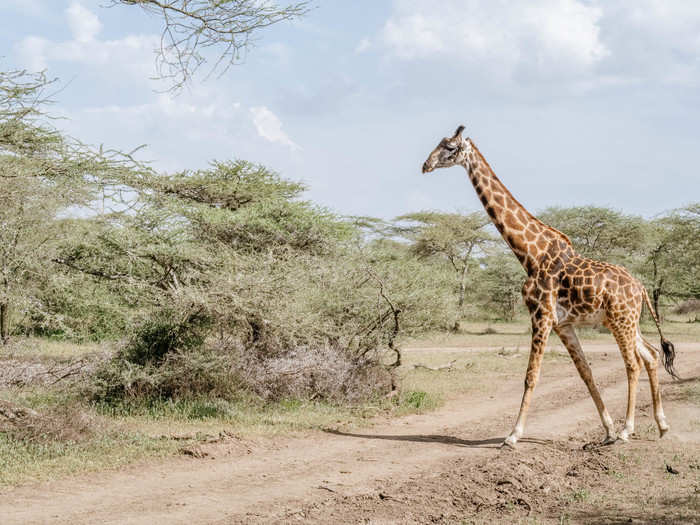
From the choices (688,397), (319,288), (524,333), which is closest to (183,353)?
(319,288)

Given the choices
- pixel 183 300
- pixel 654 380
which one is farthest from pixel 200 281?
pixel 654 380

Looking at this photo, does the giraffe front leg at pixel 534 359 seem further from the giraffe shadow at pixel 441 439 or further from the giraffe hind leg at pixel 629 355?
the giraffe hind leg at pixel 629 355

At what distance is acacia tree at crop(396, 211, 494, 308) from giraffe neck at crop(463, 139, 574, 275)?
25152 millimetres

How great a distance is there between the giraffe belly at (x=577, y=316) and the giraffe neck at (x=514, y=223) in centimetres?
59

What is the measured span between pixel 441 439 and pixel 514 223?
281 cm

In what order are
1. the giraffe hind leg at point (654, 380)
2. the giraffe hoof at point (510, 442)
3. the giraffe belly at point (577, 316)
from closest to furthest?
the giraffe hoof at point (510, 442), the giraffe belly at point (577, 316), the giraffe hind leg at point (654, 380)

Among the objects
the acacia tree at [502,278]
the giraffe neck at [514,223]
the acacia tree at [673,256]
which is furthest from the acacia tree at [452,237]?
the giraffe neck at [514,223]

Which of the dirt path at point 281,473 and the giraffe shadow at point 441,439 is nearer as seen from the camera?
the dirt path at point 281,473

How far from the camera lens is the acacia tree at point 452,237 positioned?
1352 inches

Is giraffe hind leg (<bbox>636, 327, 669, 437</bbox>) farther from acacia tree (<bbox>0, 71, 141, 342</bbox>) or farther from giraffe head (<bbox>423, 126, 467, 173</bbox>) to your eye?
acacia tree (<bbox>0, 71, 141, 342</bbox>)

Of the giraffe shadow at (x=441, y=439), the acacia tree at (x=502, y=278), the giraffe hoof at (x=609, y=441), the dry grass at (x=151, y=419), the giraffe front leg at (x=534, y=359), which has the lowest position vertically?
the giraffe shadow at (x=441, y=439)

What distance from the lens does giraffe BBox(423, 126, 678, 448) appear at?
8.01m

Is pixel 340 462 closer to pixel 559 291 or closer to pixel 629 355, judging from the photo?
pixel 559 291

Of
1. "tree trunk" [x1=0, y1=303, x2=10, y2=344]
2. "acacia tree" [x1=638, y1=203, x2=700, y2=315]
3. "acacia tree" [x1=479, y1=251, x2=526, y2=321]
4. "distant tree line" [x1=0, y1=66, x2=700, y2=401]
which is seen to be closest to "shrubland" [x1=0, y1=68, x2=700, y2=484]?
"distant tree line" [x1=0, y1=66, x2=700, y2=401]
